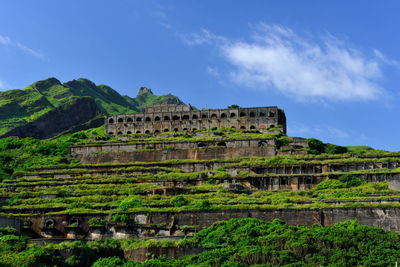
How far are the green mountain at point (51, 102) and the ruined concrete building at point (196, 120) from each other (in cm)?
2833

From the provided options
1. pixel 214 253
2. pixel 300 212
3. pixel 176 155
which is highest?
pixel 176 155

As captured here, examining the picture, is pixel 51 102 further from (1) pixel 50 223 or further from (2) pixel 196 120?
(1) pixel 50 223

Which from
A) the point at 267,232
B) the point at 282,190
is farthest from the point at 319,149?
the point at 267,232

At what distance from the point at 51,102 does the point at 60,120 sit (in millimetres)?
22705

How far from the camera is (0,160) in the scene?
6956 cm

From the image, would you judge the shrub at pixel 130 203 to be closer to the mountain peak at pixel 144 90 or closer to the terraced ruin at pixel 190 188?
the terraced ruin at pixel 190 188

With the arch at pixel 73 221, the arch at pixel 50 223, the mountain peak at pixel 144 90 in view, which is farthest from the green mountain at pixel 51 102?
→ the arch at pixel 73 221

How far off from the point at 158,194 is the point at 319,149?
27.5 m

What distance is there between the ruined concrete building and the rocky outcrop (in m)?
26.0

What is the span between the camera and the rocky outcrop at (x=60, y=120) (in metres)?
103

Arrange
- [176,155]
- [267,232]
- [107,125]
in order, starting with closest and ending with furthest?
[267,232] → [176,155] → [107,125]

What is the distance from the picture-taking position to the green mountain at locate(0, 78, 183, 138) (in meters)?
110

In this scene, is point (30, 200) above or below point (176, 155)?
below

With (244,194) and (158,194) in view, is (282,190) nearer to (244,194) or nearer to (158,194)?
(244,194)
